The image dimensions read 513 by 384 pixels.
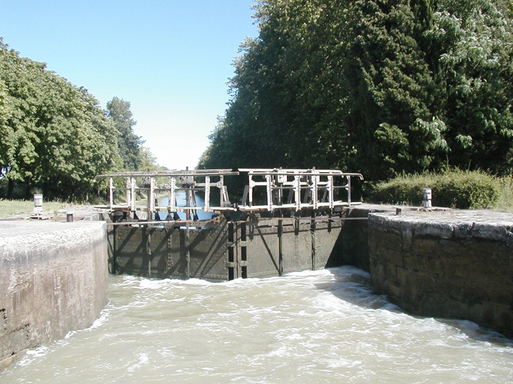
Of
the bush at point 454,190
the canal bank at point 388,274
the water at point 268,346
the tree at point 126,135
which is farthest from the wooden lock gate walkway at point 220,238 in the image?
the tree at point 126,135

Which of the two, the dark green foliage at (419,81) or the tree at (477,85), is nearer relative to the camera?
the tree at (477,85)

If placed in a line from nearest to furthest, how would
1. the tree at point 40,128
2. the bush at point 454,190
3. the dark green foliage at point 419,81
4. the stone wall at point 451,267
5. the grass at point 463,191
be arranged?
the stone wall at point 451,267
the grass at point 463,191
the bush at point 454,190
the dark green foliage at point 419,81
the tree at point 40,128

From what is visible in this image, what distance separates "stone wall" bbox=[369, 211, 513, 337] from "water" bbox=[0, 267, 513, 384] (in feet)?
0.90

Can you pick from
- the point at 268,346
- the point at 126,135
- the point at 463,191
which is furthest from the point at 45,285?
the point at 126,135

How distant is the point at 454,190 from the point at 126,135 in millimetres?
45920

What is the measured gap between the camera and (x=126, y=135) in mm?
52000

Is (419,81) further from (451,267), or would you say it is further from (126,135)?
(126,135)

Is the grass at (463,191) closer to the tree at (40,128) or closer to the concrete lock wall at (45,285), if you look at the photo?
the concrete lock wall at (45,285)

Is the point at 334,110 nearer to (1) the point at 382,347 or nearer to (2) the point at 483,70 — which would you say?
(2) the point at 483,70

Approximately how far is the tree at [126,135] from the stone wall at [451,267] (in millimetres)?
44427

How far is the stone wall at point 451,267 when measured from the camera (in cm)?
648

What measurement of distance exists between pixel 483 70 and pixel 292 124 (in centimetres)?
1249

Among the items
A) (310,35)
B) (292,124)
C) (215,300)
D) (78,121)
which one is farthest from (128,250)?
(78,121)

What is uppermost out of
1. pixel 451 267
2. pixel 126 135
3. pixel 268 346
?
pixel 126 135
